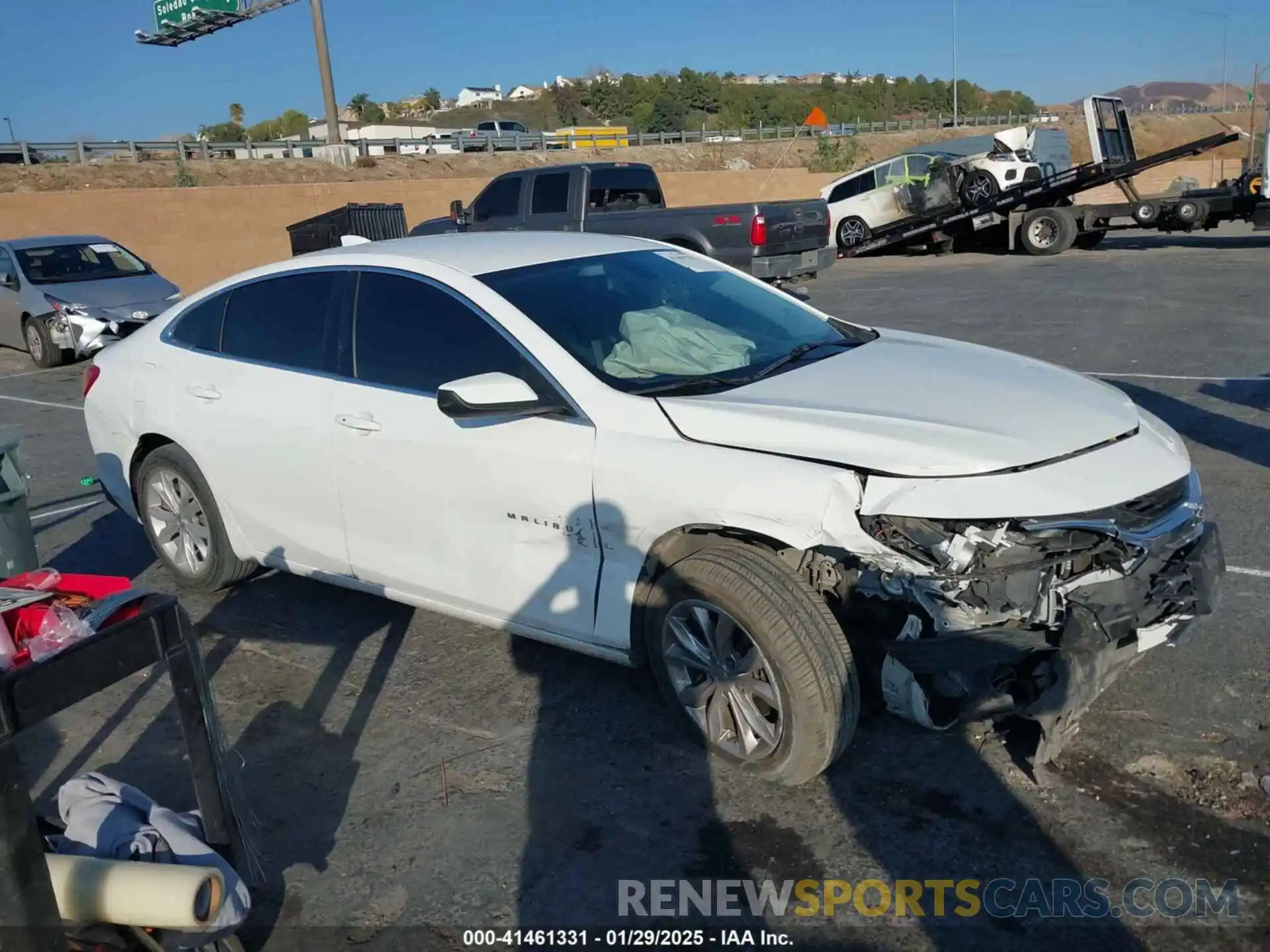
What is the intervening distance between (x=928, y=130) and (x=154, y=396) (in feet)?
237

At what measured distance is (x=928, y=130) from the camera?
7100 cm

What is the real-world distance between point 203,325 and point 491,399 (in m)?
2.33

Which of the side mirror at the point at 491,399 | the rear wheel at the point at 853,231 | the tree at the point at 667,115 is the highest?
the tree at the point at 667,115

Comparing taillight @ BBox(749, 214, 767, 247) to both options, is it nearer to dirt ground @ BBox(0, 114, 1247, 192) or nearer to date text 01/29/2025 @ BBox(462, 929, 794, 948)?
date text 01/29/2025 @ BBox(462, 929, 794, 948)

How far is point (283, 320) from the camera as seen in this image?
4.96 meters

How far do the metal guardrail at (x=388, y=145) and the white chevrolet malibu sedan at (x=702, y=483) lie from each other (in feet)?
78.9

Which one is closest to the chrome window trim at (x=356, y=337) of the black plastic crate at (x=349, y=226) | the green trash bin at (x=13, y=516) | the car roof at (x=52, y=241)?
the green trash bin at (x=13, y=516)

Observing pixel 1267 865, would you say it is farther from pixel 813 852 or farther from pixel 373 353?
pixel 373 353

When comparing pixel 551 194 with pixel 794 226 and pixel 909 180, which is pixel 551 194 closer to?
pixel 794 226

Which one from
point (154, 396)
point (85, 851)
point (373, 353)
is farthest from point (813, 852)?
point (154, 396)

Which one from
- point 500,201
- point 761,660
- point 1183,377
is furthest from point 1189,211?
point 761,660

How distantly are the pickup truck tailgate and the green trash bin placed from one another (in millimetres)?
10618

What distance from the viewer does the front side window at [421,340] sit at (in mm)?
4141

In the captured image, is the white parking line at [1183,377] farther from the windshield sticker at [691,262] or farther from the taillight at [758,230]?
the windshield sticker at [691,262]
